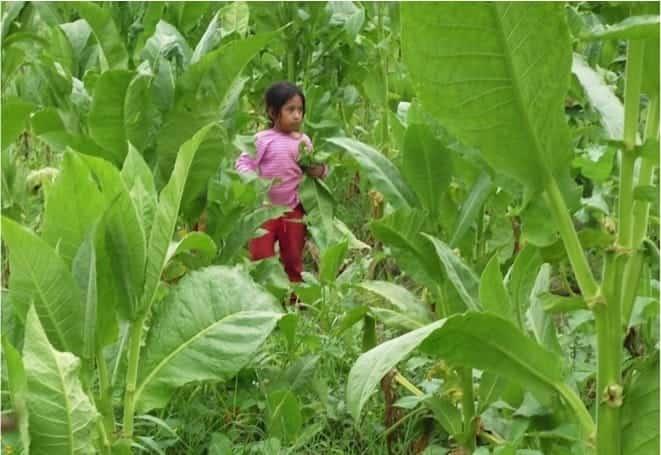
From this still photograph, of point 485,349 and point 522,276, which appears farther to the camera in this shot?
point 522,276

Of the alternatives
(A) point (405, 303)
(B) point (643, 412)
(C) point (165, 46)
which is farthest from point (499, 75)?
(C) point (165, 46)

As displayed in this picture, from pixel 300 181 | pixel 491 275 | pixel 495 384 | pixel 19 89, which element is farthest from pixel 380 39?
pixel 491 275

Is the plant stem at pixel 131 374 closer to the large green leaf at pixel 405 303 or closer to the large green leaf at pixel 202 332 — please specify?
the large green leaf at pixel 202 332

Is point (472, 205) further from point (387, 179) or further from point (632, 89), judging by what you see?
point (632, 89)

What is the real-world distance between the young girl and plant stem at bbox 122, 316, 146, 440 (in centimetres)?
233

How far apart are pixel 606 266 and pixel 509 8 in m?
0.40

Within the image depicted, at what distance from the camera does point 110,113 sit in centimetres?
260

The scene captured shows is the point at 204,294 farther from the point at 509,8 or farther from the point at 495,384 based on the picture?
the point at 509,8

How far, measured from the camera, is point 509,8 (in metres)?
1.36

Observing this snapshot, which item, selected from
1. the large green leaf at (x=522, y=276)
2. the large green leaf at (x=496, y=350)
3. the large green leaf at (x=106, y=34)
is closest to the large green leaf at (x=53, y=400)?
the large green leaf at (x=496, y=350)

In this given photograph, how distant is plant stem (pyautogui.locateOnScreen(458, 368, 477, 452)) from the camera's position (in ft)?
7.43

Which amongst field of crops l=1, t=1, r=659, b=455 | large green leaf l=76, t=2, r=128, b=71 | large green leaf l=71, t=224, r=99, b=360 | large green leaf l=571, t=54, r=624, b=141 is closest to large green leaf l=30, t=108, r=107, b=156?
field of crops l=1, t=1, r=659, b=455

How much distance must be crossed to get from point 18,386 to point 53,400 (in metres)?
0.07

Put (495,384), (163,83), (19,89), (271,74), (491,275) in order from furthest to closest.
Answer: (271,74) < (19,89) < (163,83) < (495,384) < (491,275)
